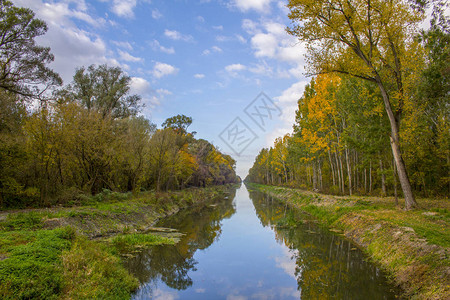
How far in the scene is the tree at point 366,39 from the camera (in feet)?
41.2

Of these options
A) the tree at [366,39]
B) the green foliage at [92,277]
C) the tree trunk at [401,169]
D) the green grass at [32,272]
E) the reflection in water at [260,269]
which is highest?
the tree at [366,39]

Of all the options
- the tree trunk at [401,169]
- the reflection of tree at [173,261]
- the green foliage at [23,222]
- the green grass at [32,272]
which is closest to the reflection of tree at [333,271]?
the reflection of tree at [173,261]

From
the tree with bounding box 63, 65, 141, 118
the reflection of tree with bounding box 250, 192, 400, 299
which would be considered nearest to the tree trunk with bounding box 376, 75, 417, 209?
the reflection of tree with bounding box 250, 192, 400, 299

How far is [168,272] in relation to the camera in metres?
8.44

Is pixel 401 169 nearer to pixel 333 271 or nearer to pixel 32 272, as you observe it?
pixel 333 271

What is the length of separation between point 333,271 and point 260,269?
2353 mm

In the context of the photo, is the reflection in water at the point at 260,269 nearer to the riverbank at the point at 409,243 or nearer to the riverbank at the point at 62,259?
the riverbank at the point at 409,243

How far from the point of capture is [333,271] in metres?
7.96

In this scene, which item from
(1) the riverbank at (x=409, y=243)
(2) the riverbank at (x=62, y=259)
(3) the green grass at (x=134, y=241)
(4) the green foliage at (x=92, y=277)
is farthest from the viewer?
(3) the green grass at (x=134, y=241)

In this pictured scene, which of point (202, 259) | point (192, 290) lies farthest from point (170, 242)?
point (192, 290)

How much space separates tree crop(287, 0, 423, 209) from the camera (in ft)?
41.2

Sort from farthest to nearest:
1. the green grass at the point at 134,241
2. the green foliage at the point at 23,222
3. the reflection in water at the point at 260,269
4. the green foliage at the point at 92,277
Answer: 1. the green grass at the point at 134,241
2. the green foliage at the point at 23,222
3. the reflection in water at the point at 260,269
4. the green foliage at the point at 92,277

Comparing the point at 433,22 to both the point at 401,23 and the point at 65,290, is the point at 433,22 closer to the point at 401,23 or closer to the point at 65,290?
the point at 401,23

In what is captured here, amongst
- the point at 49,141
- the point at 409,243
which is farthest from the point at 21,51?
the point at 409,243
